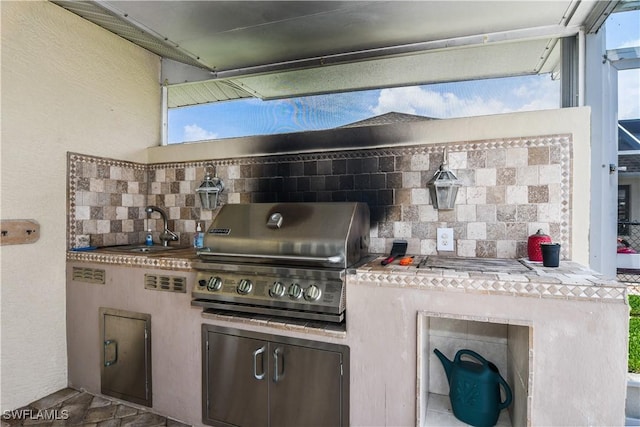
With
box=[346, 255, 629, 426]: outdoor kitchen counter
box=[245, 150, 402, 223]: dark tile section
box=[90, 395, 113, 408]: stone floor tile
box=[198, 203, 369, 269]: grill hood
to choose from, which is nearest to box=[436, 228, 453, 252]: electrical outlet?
box=[346, 255, 629, 426]: outdoor kitchen counter

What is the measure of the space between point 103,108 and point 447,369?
12.2ft

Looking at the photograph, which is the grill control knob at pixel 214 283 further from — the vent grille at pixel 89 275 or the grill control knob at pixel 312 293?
the vent grille at pixel 89 275

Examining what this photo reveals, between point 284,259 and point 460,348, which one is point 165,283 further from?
point 460,348

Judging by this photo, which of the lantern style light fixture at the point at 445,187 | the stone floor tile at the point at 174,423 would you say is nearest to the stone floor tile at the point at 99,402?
the stone floor tile at the point at 174,423

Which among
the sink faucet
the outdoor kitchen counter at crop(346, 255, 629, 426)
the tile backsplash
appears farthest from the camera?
the sink faucet

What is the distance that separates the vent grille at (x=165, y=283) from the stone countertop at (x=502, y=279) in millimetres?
1304

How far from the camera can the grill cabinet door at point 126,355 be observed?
8.29 ft

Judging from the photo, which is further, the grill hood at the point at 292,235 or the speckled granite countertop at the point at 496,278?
the grill hood at the point at 292,235

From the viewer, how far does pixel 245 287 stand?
2.12m

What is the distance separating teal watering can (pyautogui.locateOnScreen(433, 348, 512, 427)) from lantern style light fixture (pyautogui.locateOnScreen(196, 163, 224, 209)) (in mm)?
2476

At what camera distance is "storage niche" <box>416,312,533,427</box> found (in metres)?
1.80

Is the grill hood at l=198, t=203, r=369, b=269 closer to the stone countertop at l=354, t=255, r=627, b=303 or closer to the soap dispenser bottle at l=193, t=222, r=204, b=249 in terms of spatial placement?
the stone countertop at l=354, t=255, r=627, b=303

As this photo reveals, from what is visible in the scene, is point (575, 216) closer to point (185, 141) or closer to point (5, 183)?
point (185, 141)

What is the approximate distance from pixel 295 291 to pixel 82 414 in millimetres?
2004
